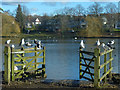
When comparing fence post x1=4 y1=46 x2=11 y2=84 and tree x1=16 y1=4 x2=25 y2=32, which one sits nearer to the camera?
fence post x1=4 y1=46 x2=11 y2=84

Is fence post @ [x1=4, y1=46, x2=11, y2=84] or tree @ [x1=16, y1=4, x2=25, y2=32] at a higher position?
tree @ [x1=16, y1=4, x2=25, y2=32]

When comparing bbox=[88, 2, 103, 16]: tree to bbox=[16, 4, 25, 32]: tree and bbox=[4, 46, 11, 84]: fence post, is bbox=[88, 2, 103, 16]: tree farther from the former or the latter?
bbox=[4, 46, 11, 84]: fence post

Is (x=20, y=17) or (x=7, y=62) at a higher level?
(x=20, y=17)

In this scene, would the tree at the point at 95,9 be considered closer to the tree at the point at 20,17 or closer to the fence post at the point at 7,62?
the tree at the point at 20,17

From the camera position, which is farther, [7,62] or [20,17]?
[20,17]

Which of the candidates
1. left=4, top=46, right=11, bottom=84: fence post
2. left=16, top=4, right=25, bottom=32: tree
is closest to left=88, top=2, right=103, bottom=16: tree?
left=16, top=4, right=25, bottom=32: tree

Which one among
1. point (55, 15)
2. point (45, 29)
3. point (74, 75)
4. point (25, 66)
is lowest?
point (74, 75)

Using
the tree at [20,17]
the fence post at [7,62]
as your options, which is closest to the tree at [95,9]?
the tree at [20,17]

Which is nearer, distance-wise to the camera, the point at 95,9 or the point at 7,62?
the point at 7,62

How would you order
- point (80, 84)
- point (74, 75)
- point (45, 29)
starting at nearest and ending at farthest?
1. point (80, 84)
2. point (74, 75)
3. point (45, 29)

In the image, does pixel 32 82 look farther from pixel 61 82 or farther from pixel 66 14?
pixel 66 14

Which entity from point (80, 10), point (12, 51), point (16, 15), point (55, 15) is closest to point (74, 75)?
point (12, 51)

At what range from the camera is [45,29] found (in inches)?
3214

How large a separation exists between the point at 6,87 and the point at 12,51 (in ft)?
4.98
